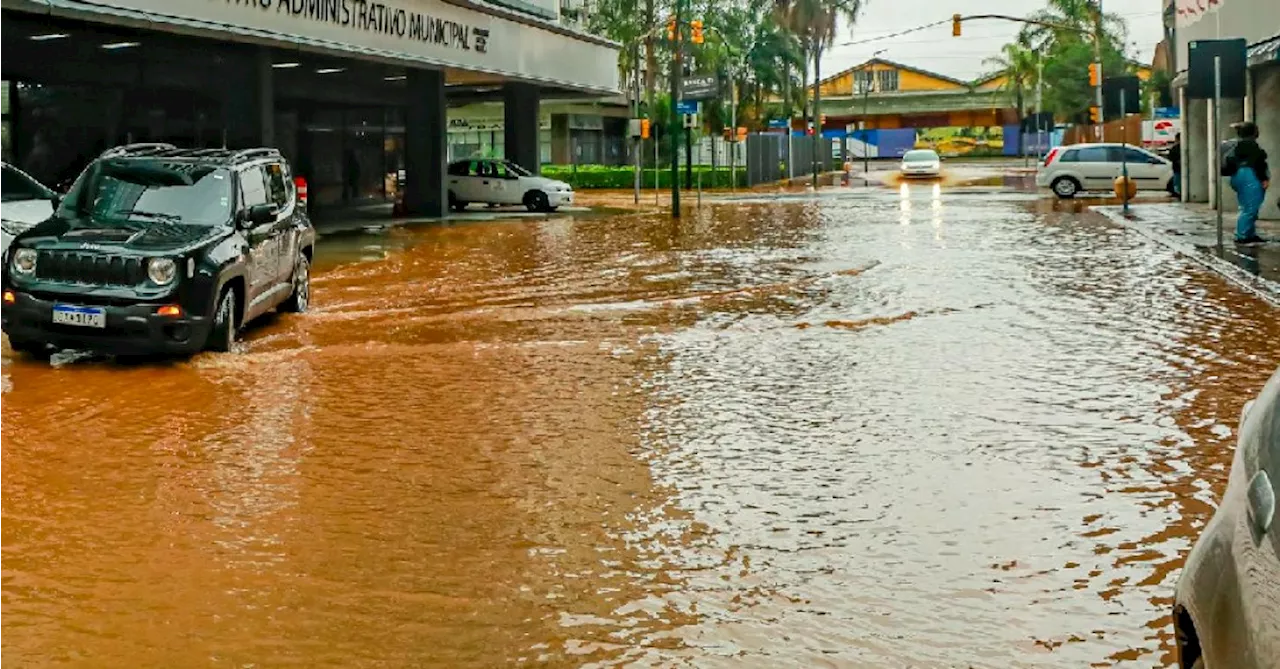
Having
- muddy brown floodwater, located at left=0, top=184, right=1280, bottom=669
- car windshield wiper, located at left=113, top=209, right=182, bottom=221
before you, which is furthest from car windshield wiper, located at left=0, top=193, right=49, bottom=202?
car windshield wiper, located at left=113, top=209, right=182, bottom=221

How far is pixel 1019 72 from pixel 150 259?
4373 inches

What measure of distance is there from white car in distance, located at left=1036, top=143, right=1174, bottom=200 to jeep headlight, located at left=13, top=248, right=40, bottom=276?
36.5m

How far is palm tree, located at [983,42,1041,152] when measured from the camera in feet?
382

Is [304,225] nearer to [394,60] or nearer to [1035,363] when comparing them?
[1035,363]

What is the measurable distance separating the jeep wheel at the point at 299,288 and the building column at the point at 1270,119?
18640 mm

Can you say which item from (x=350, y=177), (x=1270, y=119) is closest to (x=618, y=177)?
(x=350, y=177)

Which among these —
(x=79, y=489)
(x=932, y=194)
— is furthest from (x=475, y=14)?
(x=79, y=489)

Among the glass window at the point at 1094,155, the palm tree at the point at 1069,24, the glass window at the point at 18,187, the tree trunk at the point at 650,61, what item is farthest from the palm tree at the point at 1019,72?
the glass window at the point at 18,187

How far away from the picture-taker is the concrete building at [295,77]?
86.8 feet

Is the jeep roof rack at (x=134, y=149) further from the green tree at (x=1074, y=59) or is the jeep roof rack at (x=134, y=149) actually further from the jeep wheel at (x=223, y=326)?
the green tree at (x=1074, y=59)

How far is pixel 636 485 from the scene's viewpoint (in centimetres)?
823

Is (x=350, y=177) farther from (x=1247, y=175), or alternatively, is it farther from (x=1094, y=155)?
(x=1247, y=175)

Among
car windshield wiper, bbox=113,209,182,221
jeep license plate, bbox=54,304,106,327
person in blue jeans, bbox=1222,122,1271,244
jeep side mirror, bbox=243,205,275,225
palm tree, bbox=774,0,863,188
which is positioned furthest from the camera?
palm tree, bbox=774,0,863,188

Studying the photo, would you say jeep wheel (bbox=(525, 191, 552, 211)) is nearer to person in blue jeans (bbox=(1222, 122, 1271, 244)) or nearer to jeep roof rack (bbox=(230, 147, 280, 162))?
person in blue jeans (bbox=(1222, 122, 1271, 244))
